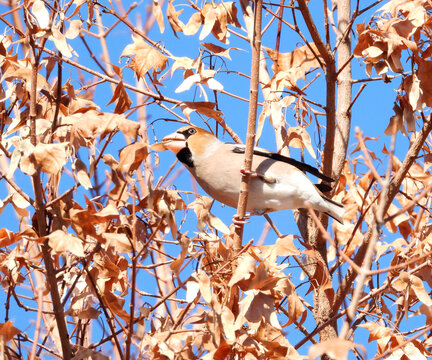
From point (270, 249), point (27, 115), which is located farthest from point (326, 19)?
point (27, 115)

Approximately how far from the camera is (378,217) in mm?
1432

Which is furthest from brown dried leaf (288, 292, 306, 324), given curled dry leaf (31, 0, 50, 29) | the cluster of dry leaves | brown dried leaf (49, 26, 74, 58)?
curled dry leaf (31, 0, 50, 29)

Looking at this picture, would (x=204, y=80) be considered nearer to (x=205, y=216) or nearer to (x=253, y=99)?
(x=253, y=99)

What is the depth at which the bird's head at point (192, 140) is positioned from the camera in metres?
3.60

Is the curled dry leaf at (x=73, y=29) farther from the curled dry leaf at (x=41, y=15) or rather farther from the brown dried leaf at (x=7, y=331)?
the brown dried leaf at (x=7, y=331)

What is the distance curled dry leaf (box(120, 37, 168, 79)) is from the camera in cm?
243

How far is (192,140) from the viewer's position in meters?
3.65

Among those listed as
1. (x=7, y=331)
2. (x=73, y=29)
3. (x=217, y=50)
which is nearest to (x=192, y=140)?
(x=217, y=50)

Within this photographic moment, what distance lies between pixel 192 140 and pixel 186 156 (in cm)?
10

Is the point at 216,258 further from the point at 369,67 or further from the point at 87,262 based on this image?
the point at 369,67

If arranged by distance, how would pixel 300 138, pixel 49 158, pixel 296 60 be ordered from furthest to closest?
pixel 296 60 → pixel 300 138 → pixel 49 158

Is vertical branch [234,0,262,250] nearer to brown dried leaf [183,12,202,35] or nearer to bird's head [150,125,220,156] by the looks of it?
brown dried leaf [183,12,202,35]

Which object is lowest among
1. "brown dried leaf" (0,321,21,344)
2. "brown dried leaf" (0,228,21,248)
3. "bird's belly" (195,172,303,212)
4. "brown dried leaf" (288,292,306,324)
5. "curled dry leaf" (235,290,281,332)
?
"curled dry leaf" (235,290,281,332)

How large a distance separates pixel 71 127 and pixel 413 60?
125 centimetres
